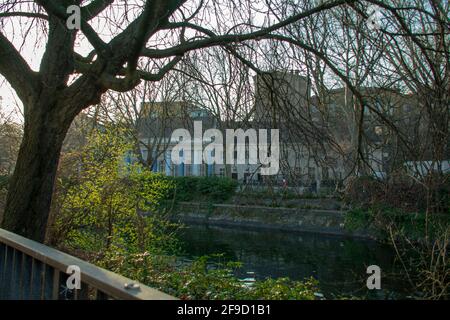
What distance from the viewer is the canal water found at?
11961 millimetres

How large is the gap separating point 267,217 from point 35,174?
71.8 feet

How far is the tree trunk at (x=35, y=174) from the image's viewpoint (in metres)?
4.78

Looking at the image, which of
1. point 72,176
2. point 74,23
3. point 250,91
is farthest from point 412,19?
point 72,176

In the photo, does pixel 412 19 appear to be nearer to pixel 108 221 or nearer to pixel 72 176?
pixel 108 221

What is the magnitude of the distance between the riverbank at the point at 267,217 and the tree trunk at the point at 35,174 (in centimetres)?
1694

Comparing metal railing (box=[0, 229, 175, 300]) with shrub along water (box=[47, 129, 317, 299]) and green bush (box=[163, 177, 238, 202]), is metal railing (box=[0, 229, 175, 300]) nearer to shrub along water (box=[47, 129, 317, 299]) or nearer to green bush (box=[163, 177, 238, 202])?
shrub along water (box=[47, 129, 317, 299])

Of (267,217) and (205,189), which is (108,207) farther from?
(205,189)

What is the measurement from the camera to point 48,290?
8.20ft

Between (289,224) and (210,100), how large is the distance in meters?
18.4

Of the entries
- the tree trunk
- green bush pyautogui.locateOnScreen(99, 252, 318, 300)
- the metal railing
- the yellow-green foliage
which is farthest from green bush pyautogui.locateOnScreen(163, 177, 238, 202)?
the metal railing

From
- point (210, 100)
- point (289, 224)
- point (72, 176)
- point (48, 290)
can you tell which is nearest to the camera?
point (48, 290)

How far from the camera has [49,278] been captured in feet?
8.25

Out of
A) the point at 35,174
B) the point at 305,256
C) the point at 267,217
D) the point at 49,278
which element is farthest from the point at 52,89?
the point at 267,217

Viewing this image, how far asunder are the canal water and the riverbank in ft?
2.61
